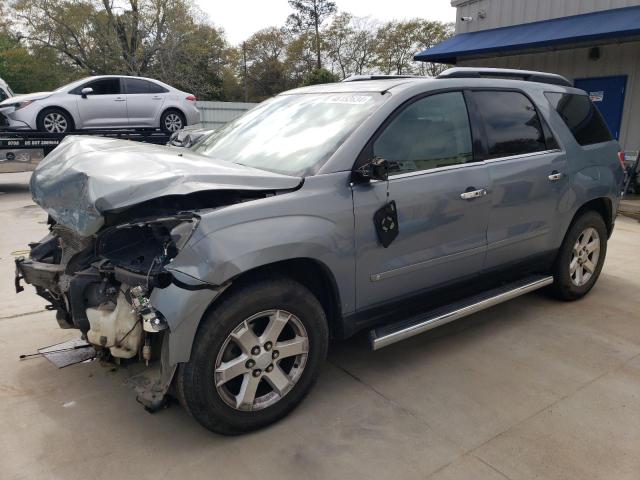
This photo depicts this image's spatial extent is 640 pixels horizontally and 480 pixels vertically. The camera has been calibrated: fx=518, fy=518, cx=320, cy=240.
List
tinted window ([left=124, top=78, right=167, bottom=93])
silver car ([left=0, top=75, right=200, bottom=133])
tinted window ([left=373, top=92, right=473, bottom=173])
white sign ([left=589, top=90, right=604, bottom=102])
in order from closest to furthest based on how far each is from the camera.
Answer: tinted window ([left=373, top=92, right=473, bottom=173])
white sign ([left=589, top=90, right=604, bottom=102])
silver car ([left=0, top=75, right=200, bottom=133])
tinted window ([left=124, top=78, right=167, bottom=93])

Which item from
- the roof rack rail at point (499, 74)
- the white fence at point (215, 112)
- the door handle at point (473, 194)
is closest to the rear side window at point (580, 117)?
the roof rack rail at point (499, 74)

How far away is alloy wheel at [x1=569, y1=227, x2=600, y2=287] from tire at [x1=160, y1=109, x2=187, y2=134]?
10646 mm

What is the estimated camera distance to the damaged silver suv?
97.9 inches

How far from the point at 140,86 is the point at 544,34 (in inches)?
362

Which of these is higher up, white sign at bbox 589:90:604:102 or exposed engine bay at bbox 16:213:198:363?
white sign at bbox 589:90:604:102

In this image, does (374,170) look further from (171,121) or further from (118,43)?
(118,43)

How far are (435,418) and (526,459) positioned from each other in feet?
1.68

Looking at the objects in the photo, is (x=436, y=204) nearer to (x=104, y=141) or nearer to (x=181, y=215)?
(x=181, y=215)

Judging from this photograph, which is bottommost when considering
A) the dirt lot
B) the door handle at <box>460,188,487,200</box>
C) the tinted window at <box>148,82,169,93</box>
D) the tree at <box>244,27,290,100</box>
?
the dirt lot

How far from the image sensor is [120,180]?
2.57m

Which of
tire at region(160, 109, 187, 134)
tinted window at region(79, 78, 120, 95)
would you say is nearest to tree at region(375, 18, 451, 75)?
tire at region(160, 109, 187, 134)

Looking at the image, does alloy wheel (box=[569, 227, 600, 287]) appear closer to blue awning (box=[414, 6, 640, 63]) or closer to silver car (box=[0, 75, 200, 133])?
blue awning (box=[414, 6, 640, 63])

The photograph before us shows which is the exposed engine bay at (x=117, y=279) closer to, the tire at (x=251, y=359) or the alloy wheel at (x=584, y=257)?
the tire at (x=251, y=359)

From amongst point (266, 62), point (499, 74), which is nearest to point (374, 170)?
point (499, 74)
